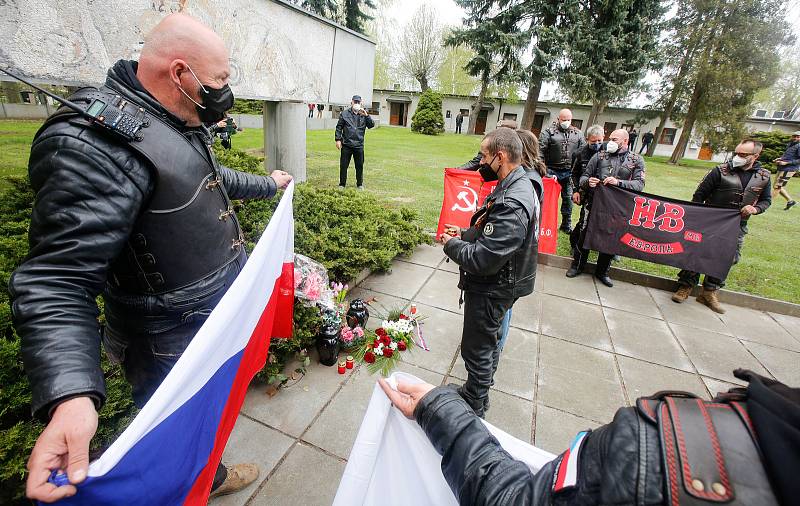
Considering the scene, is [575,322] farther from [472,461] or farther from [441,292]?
[472,461]

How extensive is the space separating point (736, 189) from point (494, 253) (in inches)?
186

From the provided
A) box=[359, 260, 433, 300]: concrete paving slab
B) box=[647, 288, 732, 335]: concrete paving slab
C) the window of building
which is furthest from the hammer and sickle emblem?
the window of building

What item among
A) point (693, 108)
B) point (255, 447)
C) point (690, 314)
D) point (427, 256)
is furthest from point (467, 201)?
point (693, 108)

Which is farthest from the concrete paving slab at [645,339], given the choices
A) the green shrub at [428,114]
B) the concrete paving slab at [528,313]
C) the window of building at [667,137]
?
the window of building at [667,137]

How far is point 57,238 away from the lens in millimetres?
1145

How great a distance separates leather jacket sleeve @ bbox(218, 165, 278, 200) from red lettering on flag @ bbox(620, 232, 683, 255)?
4969 millimetres

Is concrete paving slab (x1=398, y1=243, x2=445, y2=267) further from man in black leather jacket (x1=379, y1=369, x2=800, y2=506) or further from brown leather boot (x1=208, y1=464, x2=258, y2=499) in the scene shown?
man in black leather jacket (x1=379, y1=369, x2=800, y2=506)

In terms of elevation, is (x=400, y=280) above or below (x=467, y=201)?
below

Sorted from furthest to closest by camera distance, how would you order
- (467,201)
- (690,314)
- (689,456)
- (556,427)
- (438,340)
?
(467,201) < (690,314) < (438,340) < (556,427) < (689,456)

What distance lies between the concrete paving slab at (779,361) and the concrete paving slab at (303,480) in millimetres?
4565

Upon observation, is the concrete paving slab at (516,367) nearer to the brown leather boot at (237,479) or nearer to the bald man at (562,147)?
the brown leather boot at (237,479)

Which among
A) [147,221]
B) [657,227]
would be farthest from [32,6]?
[657,227]

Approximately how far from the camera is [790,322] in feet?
16.0

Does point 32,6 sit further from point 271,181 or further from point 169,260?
point 169,260
